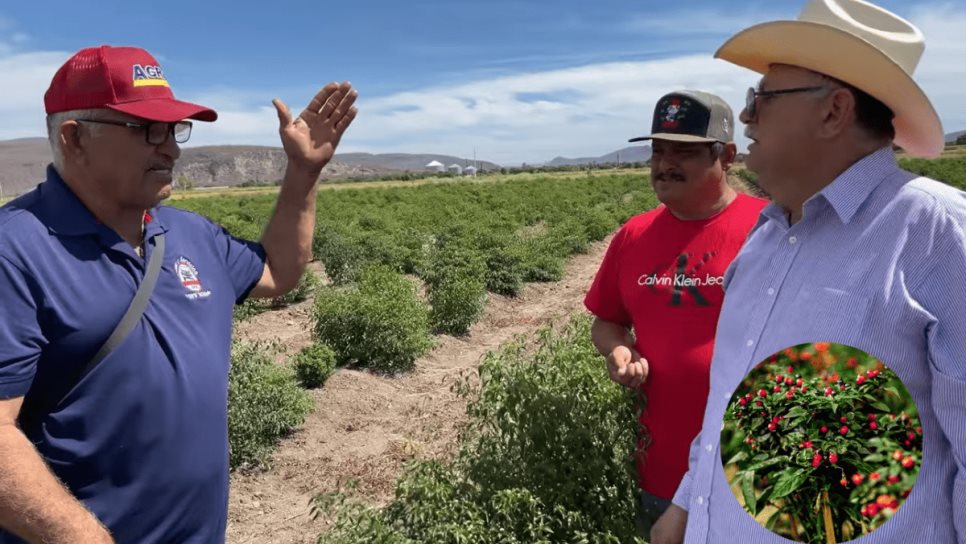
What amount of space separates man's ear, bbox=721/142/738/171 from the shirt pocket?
1.45 m

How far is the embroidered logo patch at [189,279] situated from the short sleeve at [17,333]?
0.51 metres

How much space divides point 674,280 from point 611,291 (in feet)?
1.14

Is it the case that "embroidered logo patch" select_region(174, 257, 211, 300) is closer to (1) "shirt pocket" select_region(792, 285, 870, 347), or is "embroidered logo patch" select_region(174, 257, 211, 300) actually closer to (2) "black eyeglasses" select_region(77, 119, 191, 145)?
(2) "black eyeglasses" select_region(77, 119, 191, 145)

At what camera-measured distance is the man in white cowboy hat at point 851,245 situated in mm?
1452

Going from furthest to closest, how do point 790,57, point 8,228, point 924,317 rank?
point 8,228 < point 790,57 < point 924,317

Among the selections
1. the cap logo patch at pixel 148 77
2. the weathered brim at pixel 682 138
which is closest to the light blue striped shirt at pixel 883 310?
the weathered brim at pixel 682 138

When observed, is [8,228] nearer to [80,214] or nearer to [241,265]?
[80,214]

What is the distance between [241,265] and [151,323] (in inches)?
23.7

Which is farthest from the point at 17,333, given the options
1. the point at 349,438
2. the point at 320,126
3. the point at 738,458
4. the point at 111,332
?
the point at 349,438

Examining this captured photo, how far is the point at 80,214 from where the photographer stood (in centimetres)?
218

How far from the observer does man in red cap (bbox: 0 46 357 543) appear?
190cm

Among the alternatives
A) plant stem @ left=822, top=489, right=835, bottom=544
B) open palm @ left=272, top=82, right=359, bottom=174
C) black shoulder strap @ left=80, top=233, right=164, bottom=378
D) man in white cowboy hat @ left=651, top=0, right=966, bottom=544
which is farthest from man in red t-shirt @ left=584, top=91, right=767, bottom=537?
black shoulder strap @ left=80, top=233, right=164, bottom=378

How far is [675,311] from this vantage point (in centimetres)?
279

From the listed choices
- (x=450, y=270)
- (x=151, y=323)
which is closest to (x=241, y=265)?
(x=151, y=323)
